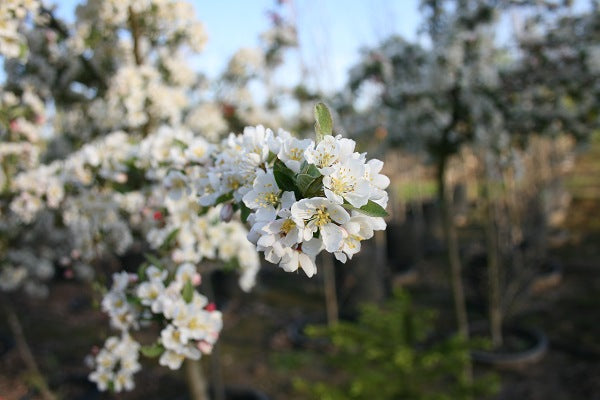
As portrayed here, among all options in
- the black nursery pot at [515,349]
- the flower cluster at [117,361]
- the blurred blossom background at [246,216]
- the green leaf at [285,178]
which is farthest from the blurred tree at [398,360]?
the black nursery pot at [515,349]

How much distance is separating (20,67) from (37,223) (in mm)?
1198

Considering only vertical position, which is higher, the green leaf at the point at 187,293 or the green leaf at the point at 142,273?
the green leaf at the point at 142,273

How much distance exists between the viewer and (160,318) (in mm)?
1663

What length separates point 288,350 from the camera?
5742 mm

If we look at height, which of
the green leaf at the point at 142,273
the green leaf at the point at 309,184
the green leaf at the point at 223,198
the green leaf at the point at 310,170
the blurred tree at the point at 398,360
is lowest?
the blurred tree at the point at 398,360

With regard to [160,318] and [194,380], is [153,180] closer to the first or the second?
[160,318]

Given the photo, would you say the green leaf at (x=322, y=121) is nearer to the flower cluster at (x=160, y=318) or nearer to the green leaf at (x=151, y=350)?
the flower cluster at (x=160, y=318)

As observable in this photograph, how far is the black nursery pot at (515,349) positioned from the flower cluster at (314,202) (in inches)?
178

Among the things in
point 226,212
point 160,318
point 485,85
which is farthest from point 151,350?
point 485,85

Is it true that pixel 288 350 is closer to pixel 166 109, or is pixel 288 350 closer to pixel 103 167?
pixel 166 109

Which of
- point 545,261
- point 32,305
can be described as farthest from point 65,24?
point 545,261

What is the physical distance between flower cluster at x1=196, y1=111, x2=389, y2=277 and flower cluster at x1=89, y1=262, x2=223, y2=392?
604 millimetres

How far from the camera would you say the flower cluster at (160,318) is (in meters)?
1.57

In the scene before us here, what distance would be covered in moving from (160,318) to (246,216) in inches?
23.2
